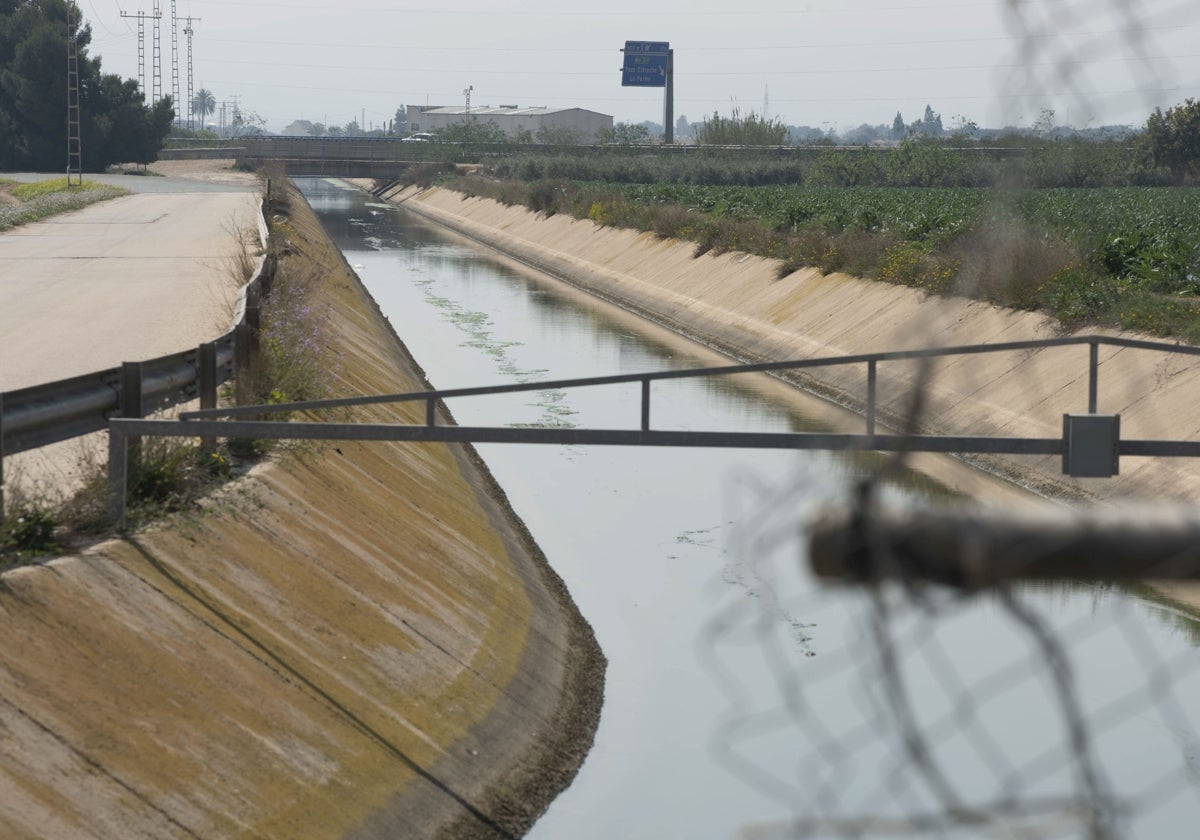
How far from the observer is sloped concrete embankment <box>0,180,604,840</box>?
7.09 m

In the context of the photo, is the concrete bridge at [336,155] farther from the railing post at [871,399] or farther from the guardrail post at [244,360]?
the railing post at [871,399]

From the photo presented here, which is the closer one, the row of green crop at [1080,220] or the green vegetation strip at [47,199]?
the row of green crop at [1080,220]

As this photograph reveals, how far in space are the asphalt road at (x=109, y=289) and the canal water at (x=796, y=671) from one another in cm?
466

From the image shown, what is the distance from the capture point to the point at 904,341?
1.68 m

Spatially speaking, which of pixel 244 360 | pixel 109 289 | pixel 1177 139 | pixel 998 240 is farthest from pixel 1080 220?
pixel 998 240

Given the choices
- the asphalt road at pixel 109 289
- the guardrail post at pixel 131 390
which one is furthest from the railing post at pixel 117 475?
the asphalt road at pixel 109 289

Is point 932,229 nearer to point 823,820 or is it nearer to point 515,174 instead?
point 823,820

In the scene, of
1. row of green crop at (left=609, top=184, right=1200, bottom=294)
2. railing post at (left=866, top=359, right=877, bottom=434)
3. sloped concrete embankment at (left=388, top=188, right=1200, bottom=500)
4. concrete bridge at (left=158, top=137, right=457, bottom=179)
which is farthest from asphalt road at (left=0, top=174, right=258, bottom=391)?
concrete bridge at (left=158, top=137, right=457, bottom=179)

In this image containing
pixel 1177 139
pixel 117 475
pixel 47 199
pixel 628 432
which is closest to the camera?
pixel 1177 139

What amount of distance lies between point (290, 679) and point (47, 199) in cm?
4898

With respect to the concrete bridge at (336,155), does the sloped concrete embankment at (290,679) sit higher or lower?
lower

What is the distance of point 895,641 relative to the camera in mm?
1779

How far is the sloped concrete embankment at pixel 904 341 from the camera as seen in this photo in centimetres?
1853

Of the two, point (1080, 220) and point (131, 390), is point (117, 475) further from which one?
point (1080, 220)
